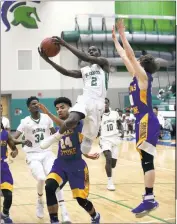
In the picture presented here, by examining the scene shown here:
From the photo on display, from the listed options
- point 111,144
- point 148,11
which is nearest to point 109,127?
point 111,144

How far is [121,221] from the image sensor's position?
18.5 feet

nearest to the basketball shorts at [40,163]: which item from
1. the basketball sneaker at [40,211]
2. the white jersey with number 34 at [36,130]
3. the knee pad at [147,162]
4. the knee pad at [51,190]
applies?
the white jersey with number 34 at [36,130]

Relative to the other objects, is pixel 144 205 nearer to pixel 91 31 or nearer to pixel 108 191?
pixel 108 191

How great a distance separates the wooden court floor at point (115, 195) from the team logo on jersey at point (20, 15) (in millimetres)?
9989

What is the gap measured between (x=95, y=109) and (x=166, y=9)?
Answer: 748 inches

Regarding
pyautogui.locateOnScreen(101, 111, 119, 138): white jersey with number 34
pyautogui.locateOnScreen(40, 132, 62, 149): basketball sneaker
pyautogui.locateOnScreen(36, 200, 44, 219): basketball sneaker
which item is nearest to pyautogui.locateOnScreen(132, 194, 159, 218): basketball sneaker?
pyautogui.locateOnScreen(40, 132, 62, 149): basketball sneaker

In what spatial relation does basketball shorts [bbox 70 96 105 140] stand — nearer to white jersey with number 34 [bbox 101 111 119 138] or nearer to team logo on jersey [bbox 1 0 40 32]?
white jersey with number 34 [bbox 101 111 119 138]

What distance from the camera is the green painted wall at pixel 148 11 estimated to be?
876 inches

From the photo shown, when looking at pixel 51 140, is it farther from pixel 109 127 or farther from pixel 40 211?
pixel 109 127

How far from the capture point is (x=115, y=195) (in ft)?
24.7

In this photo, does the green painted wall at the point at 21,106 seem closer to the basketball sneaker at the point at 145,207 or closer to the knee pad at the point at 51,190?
the knee pad at the point at 51,190

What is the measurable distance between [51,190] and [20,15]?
686 inches

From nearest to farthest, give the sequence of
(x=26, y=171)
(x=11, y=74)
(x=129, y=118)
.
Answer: (x=26, y=171) → (x=129, y=118) → (x=11, y=74)

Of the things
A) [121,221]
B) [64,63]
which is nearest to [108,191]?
Result: [121,221]
